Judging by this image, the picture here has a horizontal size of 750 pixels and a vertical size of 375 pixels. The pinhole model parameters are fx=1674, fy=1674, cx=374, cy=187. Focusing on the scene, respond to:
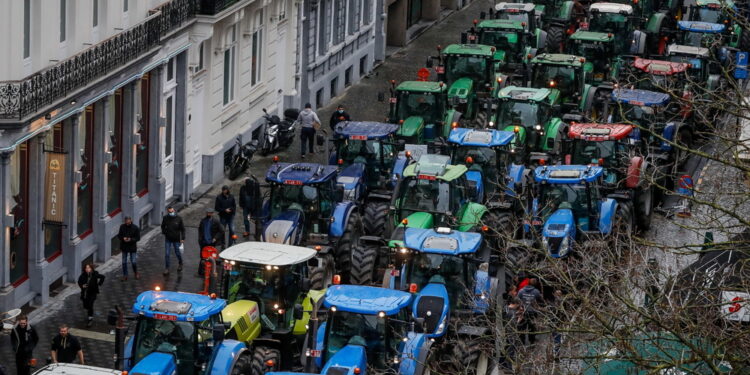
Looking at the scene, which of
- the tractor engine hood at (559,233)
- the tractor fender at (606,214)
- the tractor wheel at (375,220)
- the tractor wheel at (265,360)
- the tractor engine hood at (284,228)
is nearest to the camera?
the tractor wheel at (265,360)

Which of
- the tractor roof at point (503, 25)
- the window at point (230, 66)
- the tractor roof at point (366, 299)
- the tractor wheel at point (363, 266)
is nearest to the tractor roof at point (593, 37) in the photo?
the tractor roof at point (503, 25)

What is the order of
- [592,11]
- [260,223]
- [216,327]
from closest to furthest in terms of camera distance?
[216,327], [260,223], [592,11]

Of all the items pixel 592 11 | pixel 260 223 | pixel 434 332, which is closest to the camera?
pixel 434 332

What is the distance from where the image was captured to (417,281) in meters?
30.3

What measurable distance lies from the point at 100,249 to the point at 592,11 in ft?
79.1

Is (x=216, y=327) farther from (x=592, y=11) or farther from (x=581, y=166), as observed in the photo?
(x=592, y=11)

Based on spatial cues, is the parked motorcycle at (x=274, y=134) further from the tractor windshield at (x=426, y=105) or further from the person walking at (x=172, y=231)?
the person walking at (x=172, y=231)

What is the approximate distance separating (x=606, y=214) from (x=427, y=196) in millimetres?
4280

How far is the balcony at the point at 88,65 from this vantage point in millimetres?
32000

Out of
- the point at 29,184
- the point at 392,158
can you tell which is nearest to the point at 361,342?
the point at 29,184

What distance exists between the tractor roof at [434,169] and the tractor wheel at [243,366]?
8.71m

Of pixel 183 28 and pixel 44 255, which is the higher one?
pixel 183 28

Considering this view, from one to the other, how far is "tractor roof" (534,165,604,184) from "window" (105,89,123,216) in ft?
31.7

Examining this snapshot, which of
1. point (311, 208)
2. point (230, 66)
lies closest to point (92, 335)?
point (311, 208)
